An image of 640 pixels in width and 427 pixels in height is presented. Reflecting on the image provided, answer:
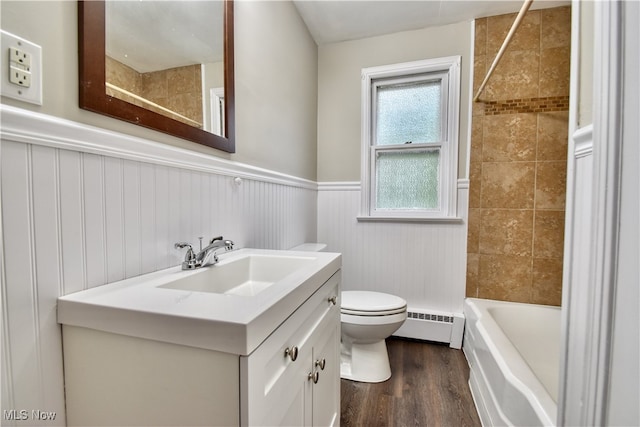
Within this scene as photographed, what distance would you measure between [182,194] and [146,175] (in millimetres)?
155

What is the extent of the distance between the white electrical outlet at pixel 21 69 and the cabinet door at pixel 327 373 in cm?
90

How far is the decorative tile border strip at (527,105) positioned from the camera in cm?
186

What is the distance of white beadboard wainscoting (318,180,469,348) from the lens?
6.89ft

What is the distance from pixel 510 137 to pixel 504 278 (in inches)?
38.3

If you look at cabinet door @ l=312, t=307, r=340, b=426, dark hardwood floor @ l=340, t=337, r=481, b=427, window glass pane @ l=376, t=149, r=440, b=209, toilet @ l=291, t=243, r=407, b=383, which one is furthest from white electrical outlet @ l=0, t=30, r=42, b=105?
window glass pane @ l=376, t=149, r=440, b=209

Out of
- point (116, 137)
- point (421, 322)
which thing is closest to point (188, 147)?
point (116, 137)

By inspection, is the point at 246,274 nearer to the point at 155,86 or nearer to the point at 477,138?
the point at 155,86

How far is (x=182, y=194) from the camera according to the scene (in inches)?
39.6

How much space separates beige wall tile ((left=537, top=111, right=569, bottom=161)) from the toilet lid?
1.37 meters

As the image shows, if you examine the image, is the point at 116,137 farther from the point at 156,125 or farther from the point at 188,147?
the point at 188,147

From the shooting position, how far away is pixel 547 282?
6.31ft

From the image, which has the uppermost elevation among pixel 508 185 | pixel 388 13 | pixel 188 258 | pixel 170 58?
pixel 388 13

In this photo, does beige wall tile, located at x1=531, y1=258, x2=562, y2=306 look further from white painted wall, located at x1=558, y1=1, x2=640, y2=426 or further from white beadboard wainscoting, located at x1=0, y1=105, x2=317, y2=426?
white beadboard wainscoting, located at x1=0, y1=105, x2=317, y2=426

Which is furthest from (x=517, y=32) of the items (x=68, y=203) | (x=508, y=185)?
(x=68, y=203)
